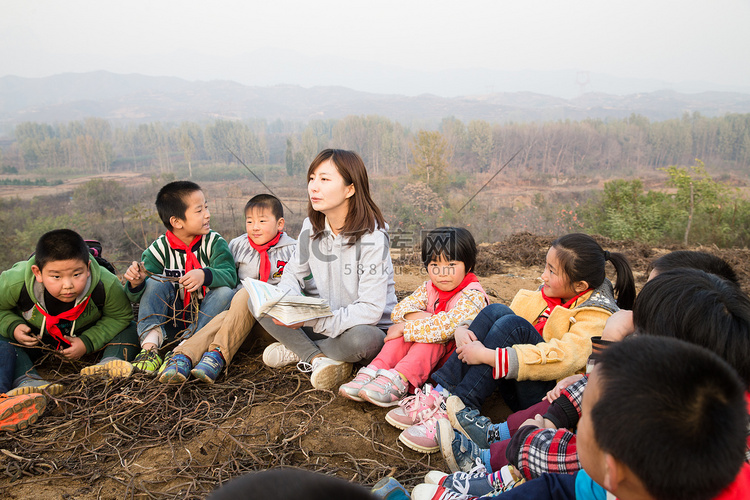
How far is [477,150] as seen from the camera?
2208 cm

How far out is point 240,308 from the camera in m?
2.92

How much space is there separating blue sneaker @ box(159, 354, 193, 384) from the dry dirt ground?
0.16 feet

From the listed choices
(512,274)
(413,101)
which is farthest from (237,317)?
(413,101)

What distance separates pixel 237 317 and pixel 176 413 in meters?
0.71

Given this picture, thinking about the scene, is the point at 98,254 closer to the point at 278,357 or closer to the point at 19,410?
the point at 19,410

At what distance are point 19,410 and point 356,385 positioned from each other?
1.75 meters

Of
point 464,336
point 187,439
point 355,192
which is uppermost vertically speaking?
point 355,192

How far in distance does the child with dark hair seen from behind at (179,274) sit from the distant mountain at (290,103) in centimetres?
2801

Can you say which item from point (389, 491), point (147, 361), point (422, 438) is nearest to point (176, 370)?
point (147, 361)

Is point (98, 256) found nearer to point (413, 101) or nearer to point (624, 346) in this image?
point (624, 346)

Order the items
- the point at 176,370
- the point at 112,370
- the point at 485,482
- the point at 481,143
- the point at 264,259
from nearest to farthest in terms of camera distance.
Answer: the point at 485,482
the point at 176,370
the point at 112,370
the point at 264,259
the point at 481,143

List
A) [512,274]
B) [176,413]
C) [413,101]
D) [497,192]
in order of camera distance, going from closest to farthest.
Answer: [176,413] < [512,274] < [497,192] < [413,101]

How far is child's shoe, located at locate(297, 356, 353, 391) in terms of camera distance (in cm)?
258

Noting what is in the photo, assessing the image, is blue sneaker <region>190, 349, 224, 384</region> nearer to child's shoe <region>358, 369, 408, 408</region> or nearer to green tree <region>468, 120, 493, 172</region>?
child's shoe <region>358, 369, 408, 408</region>
